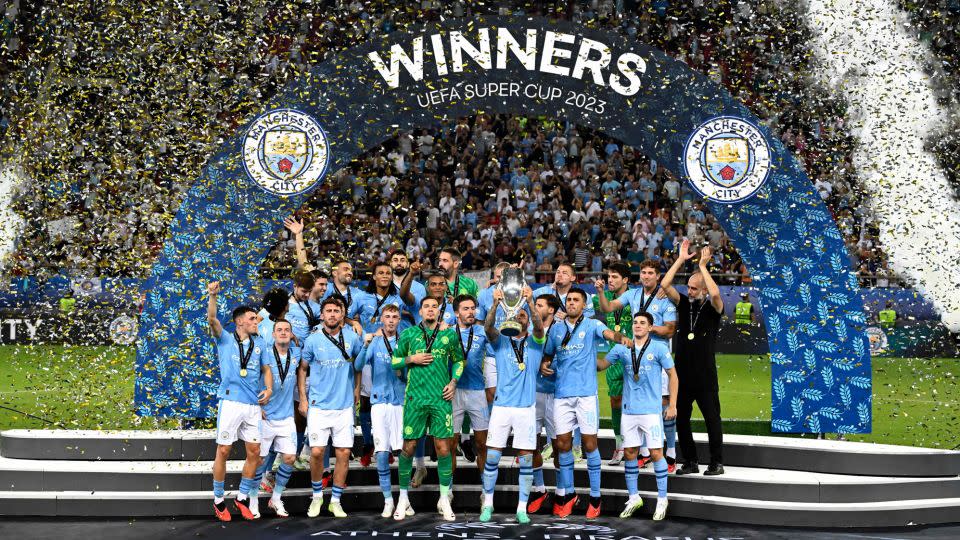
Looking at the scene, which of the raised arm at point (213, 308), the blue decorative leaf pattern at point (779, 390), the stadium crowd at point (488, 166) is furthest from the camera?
the stadium crowd at point (488, 166)

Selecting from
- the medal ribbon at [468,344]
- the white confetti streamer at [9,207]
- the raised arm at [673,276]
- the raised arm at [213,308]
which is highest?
the white confetti streamer at [9,207]

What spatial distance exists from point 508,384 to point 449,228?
465 inches

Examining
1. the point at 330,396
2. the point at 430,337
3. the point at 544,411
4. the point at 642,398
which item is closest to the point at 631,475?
the point at 642,398

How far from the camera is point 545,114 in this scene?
11.5m

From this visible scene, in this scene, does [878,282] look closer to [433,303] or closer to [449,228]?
[449,228]

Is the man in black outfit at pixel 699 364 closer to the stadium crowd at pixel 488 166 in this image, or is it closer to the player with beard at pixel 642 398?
the player with beard at pixel 642 398

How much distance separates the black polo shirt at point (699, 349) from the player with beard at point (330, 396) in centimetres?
302

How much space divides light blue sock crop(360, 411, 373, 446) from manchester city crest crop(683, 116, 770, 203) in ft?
12.9

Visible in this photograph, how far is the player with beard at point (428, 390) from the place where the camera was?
32.9ft

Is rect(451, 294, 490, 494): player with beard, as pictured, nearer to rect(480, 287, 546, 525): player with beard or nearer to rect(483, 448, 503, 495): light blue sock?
rect(480, 287, 546, 525): player with beard

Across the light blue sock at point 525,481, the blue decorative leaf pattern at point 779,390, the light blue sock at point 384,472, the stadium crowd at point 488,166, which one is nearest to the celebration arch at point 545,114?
the blue decorative leaf pattern at point 779,390

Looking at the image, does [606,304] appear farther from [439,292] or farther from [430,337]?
[430,337]

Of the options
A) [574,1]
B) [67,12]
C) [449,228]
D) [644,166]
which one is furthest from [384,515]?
[574,1]

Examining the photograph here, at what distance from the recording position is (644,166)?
22.4m
